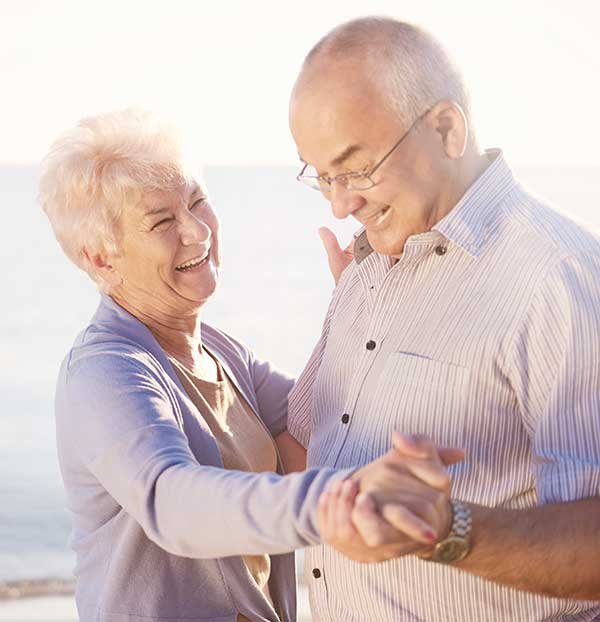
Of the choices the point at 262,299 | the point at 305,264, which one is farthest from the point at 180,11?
the point at 262,299

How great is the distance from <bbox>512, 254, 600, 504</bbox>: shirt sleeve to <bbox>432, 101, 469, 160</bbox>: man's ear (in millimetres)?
328

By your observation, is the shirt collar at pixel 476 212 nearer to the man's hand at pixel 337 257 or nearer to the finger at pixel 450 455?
the finger at pixel 450 455

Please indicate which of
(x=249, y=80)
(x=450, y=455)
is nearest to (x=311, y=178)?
(x=450, y=455)

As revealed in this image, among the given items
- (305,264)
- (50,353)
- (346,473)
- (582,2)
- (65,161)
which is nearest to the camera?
(346,473)

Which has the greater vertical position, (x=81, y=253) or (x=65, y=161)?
(x=65, y=161)

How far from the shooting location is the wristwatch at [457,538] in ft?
6.49

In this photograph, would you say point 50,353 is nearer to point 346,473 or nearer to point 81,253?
point 81,253

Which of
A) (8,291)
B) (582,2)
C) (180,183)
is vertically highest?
(180,183)

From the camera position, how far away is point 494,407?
2.20m

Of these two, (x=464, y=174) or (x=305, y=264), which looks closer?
(x=464, y=174)

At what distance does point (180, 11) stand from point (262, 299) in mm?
14350

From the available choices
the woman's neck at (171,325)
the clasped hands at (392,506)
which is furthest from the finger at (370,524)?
the woman's neck at (171,325)

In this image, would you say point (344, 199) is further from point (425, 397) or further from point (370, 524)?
point (370, 524)

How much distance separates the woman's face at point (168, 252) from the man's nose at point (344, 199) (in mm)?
483
